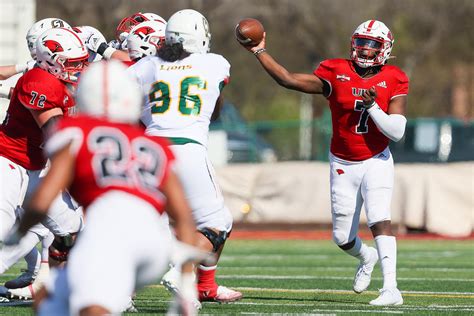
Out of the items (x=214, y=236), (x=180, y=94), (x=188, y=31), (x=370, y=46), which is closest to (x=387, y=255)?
(x=370, y=46)

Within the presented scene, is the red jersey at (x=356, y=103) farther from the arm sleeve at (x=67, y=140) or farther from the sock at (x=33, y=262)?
the arm sleeve at (x=67, y=140)

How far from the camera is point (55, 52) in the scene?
7676 mm

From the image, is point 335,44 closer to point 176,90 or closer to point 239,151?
point 239,151

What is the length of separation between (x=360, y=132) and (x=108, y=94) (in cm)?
376

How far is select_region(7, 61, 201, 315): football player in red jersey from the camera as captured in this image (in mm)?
4672

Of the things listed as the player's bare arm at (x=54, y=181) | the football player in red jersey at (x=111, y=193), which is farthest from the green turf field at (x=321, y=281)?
the player's bare arm at (x=54, y=181)

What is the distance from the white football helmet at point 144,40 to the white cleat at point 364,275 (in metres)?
2.09

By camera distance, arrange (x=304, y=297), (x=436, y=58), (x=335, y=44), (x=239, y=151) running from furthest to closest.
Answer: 1. (x=436, y=58)
2. (x=335, y=44)
3. (x=239, y=151)
4. (x=304, y=297)

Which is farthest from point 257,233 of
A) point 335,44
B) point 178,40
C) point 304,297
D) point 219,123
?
point 335,44

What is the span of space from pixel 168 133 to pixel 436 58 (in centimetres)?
3443

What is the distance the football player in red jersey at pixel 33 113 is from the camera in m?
7.48

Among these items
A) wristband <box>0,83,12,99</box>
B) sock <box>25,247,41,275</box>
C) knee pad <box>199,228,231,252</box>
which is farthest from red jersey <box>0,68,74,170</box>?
knee pad <box>199,228,231,252</box>

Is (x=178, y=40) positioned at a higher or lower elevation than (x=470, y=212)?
higher

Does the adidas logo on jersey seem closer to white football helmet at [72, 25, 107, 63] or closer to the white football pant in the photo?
the white football pant
